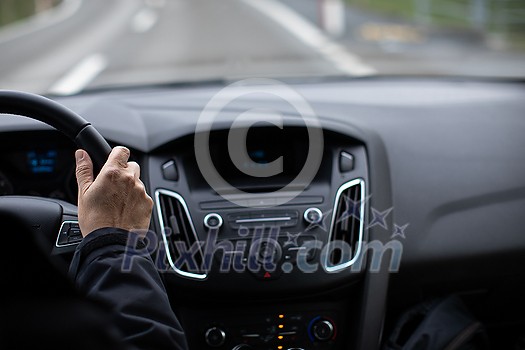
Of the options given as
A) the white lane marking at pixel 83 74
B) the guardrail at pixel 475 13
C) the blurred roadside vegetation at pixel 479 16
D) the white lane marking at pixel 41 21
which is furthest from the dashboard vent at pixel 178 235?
the white lane marking at pixel 41 21

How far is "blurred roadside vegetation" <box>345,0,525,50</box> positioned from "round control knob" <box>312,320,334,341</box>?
34.7 feet

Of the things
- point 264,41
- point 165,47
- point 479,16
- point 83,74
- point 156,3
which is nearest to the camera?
point 83,74

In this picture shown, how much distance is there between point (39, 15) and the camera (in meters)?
27.8

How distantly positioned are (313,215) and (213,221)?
0.38 metres

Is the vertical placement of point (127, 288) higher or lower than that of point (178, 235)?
higher

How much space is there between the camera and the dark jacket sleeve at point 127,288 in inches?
63.8

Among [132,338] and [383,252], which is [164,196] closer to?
[383,252]

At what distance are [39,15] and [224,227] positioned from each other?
27148 millimetres

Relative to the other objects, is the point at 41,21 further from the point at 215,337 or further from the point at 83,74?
the point at 215,337

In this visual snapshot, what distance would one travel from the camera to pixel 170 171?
282cm

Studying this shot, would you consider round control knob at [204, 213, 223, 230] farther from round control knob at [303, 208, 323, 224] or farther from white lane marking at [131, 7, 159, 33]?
Result: white lane marking at [131, 7, 159, 33]

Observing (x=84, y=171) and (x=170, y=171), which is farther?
(x=170, y=171)

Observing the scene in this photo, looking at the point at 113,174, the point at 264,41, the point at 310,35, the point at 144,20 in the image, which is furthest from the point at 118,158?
the point at 144,20

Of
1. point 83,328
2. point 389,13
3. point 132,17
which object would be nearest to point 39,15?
point 132,17
